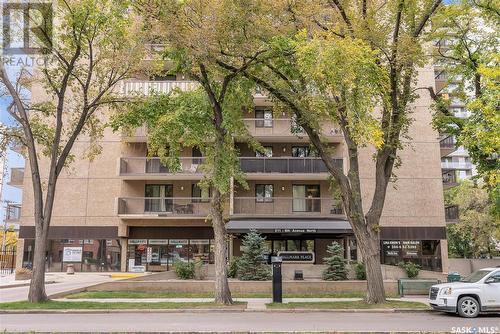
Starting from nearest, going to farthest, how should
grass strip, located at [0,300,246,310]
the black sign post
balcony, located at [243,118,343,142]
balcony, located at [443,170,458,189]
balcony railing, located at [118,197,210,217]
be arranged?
grass strip, located at [0,300,246,310], the black sign post, balcony railing, located at [118,197,210,217], balcony, located at [243,118,343,142], balcony, located at [443,170,458,189]

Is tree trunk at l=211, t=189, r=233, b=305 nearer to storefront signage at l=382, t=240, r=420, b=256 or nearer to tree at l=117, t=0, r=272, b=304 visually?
tree at l=117, t=0, r=272, b=304

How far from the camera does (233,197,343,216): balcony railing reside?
30578 millimetres

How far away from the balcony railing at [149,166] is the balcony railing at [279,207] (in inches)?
168

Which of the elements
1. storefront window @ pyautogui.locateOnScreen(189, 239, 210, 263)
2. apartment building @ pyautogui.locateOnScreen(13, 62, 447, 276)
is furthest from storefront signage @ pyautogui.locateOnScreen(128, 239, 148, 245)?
storefront window @ pyautogui.locateOnScreen(189, 239, 210, 263)

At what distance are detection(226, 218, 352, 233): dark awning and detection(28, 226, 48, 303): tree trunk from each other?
41.2 ft

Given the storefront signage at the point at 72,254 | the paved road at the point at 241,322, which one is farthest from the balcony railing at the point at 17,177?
the paved road at the point at 241,322

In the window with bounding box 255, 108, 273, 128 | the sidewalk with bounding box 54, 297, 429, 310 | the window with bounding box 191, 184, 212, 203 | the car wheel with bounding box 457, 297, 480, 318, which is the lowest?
the sidewalk with bounding box 54, 297, 429, 310

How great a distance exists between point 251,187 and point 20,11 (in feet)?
62.9

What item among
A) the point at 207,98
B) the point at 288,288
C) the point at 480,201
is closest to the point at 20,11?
the point at 207,98

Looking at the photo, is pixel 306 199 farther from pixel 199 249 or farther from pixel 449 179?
pixel 449 179

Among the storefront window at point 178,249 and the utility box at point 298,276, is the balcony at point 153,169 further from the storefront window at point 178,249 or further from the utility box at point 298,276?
the utility box at point 298,276

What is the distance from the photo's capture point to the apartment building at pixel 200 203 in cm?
3125

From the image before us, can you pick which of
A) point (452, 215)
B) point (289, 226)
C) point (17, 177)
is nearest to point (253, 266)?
point (289, 226)

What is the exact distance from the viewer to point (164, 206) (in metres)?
32.4
